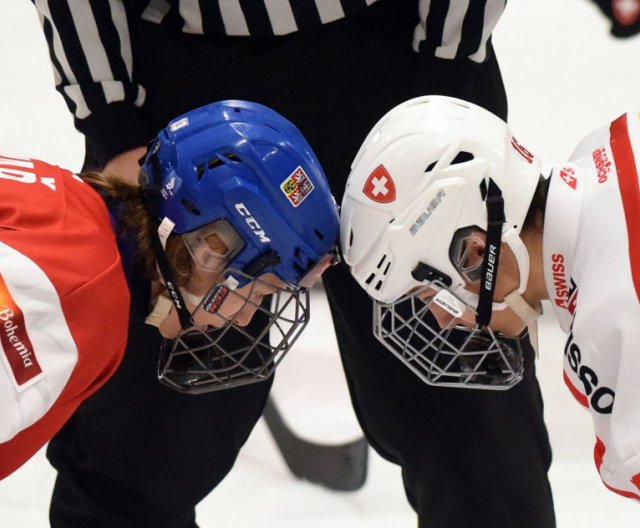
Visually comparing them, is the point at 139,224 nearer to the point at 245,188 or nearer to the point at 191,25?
the point at 245,188

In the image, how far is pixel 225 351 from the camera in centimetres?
153

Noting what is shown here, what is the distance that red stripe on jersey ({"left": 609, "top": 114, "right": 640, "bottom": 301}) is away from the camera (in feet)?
3.77

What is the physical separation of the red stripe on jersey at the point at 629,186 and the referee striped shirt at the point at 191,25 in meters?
0.31

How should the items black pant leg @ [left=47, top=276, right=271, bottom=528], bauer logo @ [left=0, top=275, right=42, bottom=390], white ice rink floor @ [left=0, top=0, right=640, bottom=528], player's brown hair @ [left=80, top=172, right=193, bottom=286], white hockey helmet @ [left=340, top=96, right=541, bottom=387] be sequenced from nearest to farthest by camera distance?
bauer logo @ [left=0, top=275, right=42, bottom=390], white hockey helmet @ [left=340, top=96, right=541, bottom=387], player's brown hair @ [left=80, top=172, right=193, bottom=286], black pant leg @ [left=47, top=276, right=271, bottom=528], white ice rink floor @ [left=0, top=0, right=640, bottom=528]

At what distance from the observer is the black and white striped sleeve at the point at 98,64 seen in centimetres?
152

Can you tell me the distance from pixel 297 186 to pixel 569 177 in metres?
0.33

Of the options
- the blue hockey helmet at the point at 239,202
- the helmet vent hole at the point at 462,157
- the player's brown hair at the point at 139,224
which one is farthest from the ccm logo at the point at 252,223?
the helmet vent hole at the point at 462,157

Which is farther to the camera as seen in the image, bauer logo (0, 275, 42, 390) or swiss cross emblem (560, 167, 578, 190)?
swiss cross emblem (560, 167, 578, 190)

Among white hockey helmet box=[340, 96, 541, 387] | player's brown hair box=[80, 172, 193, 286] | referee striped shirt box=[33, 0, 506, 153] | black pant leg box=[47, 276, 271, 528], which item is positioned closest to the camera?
white hockey helmet box=[340, 96, 541, 387]

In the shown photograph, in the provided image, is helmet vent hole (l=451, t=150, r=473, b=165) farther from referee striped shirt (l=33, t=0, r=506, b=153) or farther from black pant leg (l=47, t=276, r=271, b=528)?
black pant leg (l=47, t=276, r=271, b=528)

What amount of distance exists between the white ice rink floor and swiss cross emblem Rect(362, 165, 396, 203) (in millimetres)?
976

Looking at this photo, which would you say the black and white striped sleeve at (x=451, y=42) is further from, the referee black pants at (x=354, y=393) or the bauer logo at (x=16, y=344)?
the bauer logo at (x=16, y=344)

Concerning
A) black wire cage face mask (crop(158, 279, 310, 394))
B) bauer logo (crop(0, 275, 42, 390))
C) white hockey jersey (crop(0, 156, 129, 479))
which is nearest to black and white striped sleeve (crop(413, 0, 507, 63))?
black wire cage face mask (crop(158, 279, 310, 394))

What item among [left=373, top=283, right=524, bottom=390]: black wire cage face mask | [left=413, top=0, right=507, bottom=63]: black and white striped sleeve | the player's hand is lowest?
[left=373, top=283, right=524, bottom=390]: black wire cage face mask
